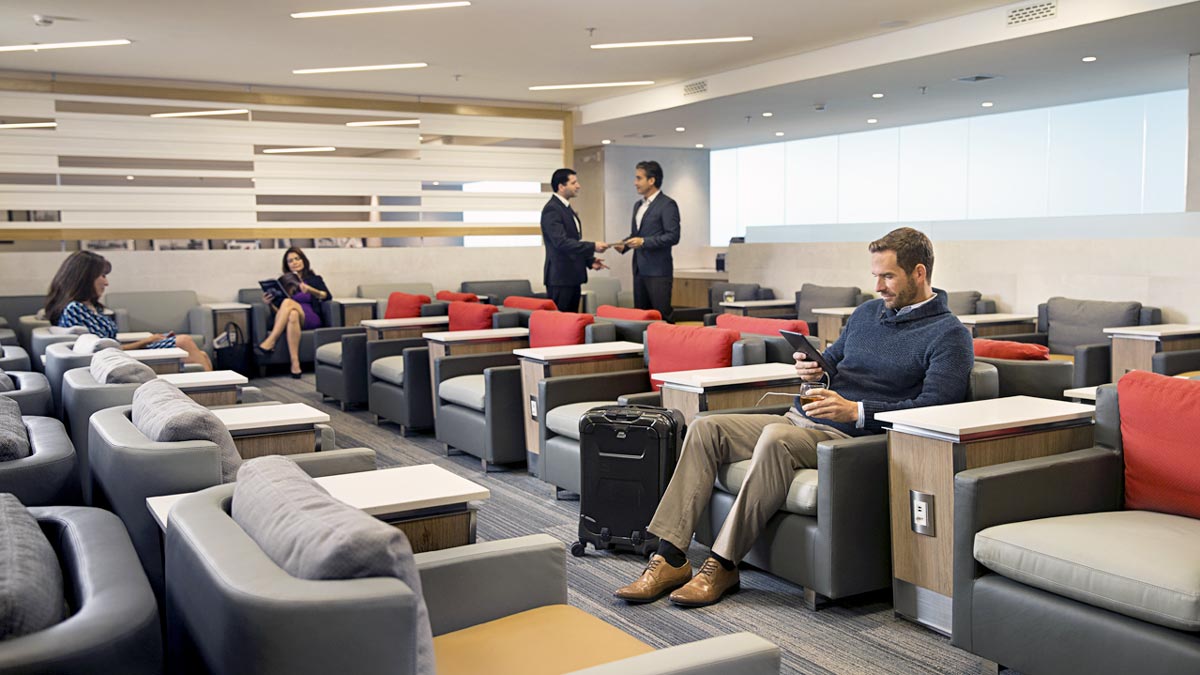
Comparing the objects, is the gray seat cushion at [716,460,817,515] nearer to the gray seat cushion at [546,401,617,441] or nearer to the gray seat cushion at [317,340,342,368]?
the gray seat cushion at [546,401,617,441]

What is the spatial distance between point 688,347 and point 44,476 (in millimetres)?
3092

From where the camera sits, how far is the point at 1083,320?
23.8ft

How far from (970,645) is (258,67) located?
8868 mm

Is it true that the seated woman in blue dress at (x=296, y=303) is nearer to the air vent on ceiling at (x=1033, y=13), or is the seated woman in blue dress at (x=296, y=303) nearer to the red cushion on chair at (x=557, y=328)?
the red cushion on chair at (x=557, y=328)

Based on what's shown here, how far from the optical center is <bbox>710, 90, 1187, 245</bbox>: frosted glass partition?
10.8 meters

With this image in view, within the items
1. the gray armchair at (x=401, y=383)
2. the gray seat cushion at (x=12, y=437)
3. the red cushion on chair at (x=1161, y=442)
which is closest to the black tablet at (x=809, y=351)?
the red cushion on chair at (x=1161, y=442)

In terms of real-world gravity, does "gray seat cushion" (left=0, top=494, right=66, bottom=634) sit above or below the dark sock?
above

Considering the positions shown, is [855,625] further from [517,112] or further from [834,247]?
[517,112]

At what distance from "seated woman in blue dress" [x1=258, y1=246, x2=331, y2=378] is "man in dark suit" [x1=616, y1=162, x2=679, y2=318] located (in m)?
3.61

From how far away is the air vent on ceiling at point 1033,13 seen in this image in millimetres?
7246

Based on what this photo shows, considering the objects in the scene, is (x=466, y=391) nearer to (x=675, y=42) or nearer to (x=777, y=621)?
(x=777, y=621)

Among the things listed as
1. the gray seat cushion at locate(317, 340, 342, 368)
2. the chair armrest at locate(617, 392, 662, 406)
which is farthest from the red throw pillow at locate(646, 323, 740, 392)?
the gray seat cushion at locate(317, 340, 342, 368)

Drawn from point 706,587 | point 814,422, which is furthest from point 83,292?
point 814,422

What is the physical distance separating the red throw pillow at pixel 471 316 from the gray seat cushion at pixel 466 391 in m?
0.99
